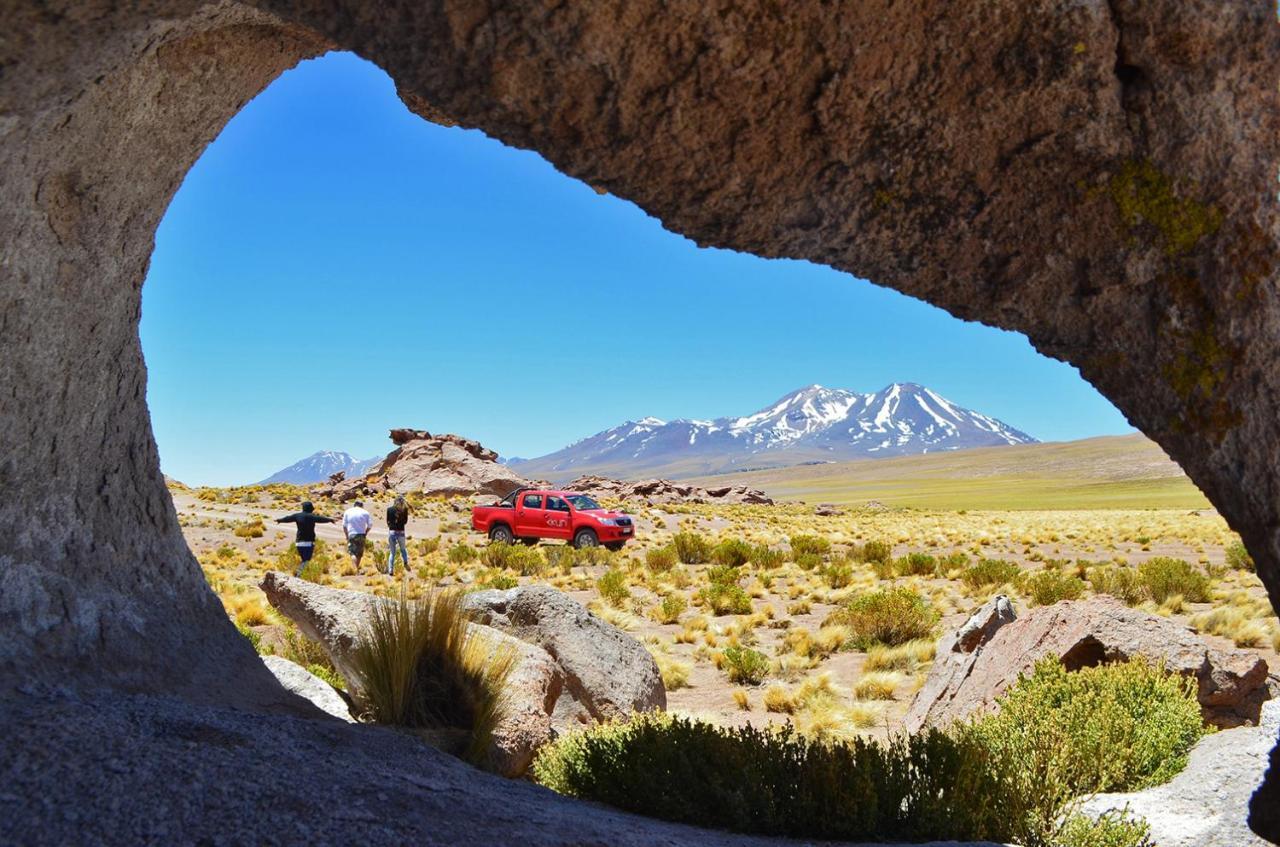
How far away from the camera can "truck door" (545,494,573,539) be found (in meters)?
27.8

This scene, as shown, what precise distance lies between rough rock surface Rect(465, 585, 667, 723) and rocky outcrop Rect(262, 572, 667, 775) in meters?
0.01

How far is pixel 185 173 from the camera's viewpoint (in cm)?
665

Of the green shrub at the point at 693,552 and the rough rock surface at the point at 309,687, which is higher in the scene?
the rough rock surface at the point at 309,687

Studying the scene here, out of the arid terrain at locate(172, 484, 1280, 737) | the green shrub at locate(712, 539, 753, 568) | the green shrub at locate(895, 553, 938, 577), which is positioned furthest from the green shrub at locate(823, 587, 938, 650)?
the green shrub at locate(712, 539, 753, 568)

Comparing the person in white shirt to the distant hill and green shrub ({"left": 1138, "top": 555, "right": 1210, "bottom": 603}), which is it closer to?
green shrub ({"left": 1138, "top": 555, "right": 1210, "bottom": 603})

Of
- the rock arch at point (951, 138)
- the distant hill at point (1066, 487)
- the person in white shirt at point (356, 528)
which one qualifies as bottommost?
the distant hill at point (1066, 487)

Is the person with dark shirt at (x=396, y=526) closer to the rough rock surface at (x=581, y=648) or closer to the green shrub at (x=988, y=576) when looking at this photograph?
the rough rock surface at (x=581, y=648)

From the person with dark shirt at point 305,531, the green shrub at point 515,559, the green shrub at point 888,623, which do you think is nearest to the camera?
the green shrub at point 888,623

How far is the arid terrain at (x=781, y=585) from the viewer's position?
1091cm

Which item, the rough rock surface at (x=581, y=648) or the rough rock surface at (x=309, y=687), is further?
the rough rock surface at (x=581, y=648)

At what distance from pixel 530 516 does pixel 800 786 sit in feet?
77.5

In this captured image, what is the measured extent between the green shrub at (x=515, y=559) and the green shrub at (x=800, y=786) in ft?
56.1

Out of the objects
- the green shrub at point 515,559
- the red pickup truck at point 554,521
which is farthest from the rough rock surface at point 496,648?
the red pickup truck at point 554,521

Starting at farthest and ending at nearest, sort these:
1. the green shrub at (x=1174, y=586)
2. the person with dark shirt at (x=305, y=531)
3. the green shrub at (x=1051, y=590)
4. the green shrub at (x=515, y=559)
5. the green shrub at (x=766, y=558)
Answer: the green shrub at (x=766, y=558) < the green shrub at (x=515, y=559) < the person with dark shirt at (x=305, y=531) < the green shrub at (x=1174, y=586) < the green shrub at (x=1051, y=590)
